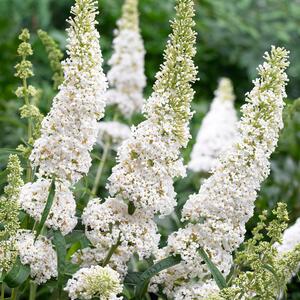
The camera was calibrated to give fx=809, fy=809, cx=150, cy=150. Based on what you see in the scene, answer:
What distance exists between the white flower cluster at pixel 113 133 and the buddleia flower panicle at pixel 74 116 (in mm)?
1561

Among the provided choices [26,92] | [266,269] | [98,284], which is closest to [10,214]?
[98,284]

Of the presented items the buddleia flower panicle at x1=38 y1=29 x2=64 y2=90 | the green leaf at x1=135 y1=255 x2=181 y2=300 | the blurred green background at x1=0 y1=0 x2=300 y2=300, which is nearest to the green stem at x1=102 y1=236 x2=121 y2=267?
the green leaf at x1=135 y1=255 x2=181 y2=300

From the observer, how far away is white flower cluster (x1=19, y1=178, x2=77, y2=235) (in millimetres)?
2236

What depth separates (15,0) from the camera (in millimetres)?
6184

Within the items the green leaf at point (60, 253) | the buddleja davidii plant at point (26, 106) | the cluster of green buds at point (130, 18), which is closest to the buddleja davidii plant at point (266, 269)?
the green leaf at point (60, 253)

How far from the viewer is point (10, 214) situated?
6.88ft

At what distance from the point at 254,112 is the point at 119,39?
1461 millimetres

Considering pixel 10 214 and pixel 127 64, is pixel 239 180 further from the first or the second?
pixel 127 64

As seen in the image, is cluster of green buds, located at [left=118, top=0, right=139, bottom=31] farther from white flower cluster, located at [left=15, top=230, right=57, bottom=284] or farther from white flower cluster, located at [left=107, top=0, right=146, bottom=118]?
white flower cluster, located at [left=15, top=230, right=57, bottom=284]

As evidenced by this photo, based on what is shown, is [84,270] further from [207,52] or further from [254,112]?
[207,52]

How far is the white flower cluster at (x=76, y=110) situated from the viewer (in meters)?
2.18

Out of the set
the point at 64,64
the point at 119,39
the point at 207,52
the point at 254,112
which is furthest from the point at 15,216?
the point at 207,52

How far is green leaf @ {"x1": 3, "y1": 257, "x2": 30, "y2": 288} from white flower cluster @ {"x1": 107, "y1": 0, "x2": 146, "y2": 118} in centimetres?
151

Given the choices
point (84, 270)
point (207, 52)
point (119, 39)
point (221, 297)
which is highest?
point (207, 52)
